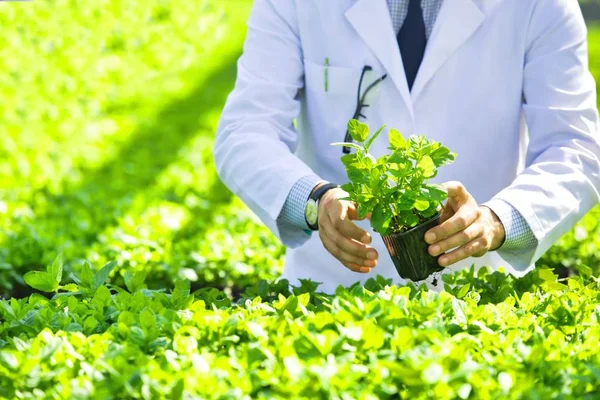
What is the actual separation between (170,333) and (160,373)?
0.81 ft

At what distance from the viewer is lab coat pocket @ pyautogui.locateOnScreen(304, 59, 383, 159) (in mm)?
2662

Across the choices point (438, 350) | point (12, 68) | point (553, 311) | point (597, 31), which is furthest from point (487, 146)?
point (597, 31)

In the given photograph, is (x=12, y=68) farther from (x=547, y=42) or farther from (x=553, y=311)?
(x=553, y=311)

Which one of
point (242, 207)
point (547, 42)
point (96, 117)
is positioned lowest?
point (96, 117)

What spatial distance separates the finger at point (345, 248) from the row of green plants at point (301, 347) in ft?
0.37

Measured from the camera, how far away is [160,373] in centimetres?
148

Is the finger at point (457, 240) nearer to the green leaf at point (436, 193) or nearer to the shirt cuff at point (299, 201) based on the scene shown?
the green leaf at point (436, 193)

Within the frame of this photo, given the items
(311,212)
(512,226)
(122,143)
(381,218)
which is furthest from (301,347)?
(122,143)

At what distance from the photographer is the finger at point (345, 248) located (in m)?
2.10

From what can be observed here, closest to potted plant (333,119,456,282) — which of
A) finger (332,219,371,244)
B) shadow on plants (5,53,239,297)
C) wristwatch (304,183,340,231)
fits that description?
finger (332,219,371,244)

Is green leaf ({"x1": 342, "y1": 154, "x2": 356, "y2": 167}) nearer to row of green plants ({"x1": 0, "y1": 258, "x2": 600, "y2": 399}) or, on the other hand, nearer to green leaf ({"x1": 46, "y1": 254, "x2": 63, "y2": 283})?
row of green plants ({"x1": 0, "y1": 258, "x2": 600, "y2": 399})

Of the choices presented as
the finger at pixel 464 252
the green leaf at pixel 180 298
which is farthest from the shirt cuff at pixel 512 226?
the green leaf at pixel 180 298

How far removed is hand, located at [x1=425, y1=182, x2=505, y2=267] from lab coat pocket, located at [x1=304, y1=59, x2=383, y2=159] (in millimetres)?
629

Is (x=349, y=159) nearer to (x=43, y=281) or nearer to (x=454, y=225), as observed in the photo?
(x=454, y=225)
